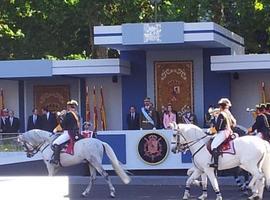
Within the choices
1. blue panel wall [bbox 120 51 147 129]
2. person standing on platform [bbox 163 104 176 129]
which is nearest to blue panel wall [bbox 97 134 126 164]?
person standing on platform [bbox 163 104 176 129]

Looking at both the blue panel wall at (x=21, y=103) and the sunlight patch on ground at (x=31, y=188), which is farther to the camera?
the blue panel wall at (x=21, y=103)

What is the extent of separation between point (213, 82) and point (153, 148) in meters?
6.48

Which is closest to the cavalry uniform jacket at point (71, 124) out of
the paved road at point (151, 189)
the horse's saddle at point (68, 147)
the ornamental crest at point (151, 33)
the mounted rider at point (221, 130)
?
the horse's saddle at point (68, 147)

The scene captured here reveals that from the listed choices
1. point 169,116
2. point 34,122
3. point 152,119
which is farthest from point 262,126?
point 34,122

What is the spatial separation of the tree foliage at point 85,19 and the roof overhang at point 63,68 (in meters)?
8.31

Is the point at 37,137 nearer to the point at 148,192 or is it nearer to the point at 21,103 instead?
the point at 148,192

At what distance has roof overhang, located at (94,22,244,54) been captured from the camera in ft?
83.3

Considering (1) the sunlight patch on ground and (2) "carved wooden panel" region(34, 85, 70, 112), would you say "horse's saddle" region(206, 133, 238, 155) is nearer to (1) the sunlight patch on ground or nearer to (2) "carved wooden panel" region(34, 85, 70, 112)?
(1) the sunlight patch on ground

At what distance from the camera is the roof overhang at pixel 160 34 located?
999 inches

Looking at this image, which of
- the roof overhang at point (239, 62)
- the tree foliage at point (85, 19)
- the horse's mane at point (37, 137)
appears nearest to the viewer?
the horse's mane at point (37, 137)

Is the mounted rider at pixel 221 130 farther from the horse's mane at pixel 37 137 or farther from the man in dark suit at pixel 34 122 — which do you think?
the man in dark suit at pixel 34 122

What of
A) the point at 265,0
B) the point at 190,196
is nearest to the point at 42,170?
the point at 190,196

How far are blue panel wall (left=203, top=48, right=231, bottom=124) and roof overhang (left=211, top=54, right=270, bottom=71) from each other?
4.04ft

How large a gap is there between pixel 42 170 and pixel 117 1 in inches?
648
